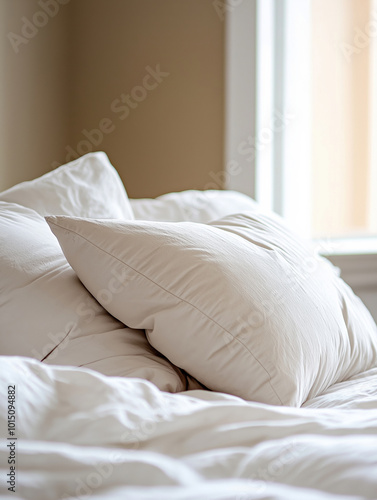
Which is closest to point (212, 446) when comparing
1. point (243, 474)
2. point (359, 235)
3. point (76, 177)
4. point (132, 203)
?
point (243, 474)

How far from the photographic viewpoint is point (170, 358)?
0.96 m

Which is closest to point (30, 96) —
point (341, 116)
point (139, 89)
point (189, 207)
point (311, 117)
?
point (139, 89)

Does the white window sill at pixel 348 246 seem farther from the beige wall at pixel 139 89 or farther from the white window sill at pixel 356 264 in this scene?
the beige wall at pixel 139 89

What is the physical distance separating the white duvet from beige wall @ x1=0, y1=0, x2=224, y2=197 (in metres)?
1.54

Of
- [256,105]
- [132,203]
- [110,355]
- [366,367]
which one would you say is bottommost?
[366,367]

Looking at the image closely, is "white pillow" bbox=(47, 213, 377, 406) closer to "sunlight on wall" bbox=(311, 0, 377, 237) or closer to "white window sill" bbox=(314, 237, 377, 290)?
"white window sill" bbox=(314, 237, 377, 290)

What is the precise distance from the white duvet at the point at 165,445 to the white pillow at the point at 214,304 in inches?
5.9

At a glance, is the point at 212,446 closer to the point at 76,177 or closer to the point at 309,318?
the point at 309,318

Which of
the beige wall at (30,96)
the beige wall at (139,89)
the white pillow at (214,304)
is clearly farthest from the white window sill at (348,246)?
the white pillow at (214,304)

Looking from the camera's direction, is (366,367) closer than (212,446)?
No

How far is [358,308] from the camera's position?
128 centimetres

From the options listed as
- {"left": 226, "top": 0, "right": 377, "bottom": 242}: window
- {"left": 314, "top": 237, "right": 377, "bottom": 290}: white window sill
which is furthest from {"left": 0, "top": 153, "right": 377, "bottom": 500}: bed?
{"left": 226, "top": 0, "right": 377, "bottom": 242}: window

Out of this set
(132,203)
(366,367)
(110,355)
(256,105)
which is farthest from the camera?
(256,105)

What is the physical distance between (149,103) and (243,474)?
1933mm
